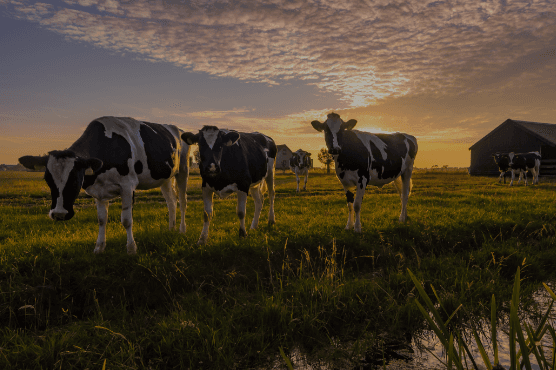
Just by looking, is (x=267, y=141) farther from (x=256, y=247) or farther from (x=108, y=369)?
(x=108, y=369)

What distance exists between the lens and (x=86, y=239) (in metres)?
6.63

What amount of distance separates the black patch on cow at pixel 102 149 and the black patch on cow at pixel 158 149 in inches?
24.2

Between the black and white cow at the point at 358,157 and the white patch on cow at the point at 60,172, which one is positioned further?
the black and white cow at the point at 358,157

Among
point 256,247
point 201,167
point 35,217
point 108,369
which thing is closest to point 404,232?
point 256,247

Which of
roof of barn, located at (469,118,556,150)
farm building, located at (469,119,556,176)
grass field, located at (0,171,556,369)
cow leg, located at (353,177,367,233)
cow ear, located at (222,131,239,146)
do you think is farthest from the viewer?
farm building, located at (469,119,556,176)

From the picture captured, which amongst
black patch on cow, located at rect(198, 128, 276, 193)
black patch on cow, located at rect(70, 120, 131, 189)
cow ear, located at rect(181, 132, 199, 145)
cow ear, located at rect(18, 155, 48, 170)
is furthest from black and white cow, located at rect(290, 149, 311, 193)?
cow ear, located at rect(18, 155, 48, 170)

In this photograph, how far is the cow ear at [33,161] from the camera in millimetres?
4902

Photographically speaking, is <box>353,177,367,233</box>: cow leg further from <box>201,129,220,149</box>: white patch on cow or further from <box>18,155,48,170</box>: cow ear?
<box>18,155,48,170</box>: cow ear

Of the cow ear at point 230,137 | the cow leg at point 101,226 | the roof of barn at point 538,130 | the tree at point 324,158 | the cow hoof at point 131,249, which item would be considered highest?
the roof of barn at point 538,130

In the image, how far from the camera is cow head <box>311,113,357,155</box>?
774cm

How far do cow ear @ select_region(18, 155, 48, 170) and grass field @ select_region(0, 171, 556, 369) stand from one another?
1.55 m

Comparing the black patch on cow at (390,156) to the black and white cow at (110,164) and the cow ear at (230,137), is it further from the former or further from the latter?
the black and white cow at (110,164)

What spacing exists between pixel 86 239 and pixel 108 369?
14.3 feet

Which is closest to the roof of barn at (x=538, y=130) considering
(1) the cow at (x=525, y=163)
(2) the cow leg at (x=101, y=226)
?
(1) the cow at (x=525, y=163)
